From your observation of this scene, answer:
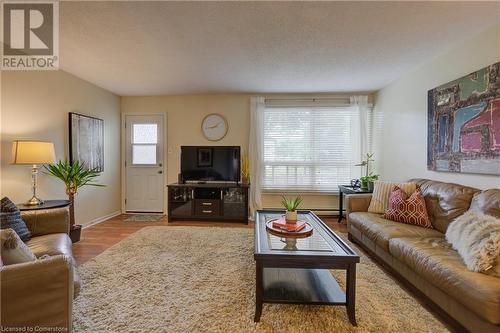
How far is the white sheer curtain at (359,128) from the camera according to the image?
15.2 feet

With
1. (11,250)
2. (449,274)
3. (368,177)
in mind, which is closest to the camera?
(11,250)

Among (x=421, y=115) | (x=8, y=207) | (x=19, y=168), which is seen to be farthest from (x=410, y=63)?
(x=19, y=168)

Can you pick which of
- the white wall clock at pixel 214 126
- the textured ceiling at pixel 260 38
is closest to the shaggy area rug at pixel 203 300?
the textured ceiling at pixel 260 38

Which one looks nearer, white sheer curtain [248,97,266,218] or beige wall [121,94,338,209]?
white sheer curtain [248,97,266,218]

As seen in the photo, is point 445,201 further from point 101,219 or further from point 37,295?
point 101,219

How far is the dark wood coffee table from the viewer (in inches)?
67.4

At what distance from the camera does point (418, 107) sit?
3.43m

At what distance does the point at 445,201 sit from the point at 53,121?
4.87m

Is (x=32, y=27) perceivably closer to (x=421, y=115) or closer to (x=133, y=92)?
(x=133, y=92)

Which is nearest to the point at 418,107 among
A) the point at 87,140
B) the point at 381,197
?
the point at 381,197

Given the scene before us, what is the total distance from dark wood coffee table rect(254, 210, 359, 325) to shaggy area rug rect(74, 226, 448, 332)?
4.2 inches

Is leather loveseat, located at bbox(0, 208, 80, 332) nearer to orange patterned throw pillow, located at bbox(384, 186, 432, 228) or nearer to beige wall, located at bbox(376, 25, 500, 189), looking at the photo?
orange patterned throw pillow, located at bbox(384, 186, 432, 228)

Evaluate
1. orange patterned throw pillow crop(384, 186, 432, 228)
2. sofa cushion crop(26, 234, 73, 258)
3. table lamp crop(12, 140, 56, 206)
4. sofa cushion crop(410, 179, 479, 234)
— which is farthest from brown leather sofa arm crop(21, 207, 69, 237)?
sofa cushion crop(410, 179, 479, 234)

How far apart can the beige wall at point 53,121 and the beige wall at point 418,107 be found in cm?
498
